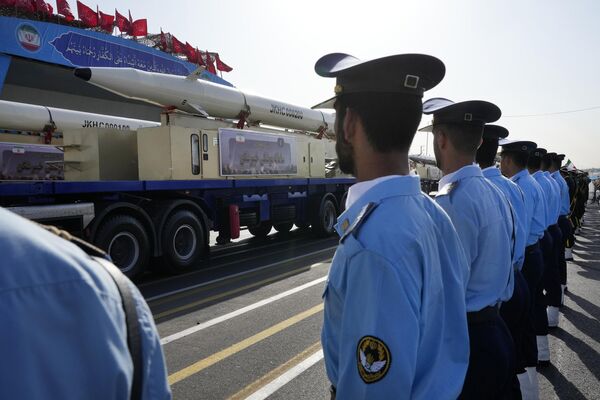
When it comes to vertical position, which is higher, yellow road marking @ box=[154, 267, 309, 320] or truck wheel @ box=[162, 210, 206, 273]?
truck wheel @ box=[162, 210, 206, 273]

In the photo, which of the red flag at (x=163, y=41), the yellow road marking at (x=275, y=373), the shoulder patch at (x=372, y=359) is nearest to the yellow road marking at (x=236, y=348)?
the yellow road marking at (x=275, y=373)

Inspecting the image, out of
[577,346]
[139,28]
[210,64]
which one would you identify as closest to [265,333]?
[577,346]

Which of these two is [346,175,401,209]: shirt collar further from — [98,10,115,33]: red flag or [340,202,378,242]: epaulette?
[98,10,115,33]: red flag

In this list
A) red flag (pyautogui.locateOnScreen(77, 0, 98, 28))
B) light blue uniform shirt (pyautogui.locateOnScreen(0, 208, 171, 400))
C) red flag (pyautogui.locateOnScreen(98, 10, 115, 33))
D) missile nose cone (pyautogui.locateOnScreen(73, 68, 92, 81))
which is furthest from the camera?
red flag (pyautogui.locateOnScreen(98, 10, 115, 33))

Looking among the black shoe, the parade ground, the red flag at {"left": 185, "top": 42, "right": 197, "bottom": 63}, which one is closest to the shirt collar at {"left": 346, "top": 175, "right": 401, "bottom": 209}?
the parade ground

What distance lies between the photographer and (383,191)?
138cm

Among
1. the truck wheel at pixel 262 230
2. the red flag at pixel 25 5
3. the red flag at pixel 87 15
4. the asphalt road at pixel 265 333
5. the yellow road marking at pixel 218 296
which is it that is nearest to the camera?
the asphalt road at pixel 265 333

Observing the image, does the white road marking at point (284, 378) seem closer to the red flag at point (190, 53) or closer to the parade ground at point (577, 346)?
the parade ground at point (577, 346)

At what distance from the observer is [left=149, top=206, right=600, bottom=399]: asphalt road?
3.57 meters

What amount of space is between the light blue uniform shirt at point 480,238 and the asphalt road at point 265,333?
1.69 m

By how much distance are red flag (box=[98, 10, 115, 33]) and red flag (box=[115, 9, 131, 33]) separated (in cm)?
46

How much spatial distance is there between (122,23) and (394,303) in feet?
85.8

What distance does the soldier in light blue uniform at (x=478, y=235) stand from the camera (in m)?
2.14

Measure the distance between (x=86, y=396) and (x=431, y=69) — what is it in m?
1.45
